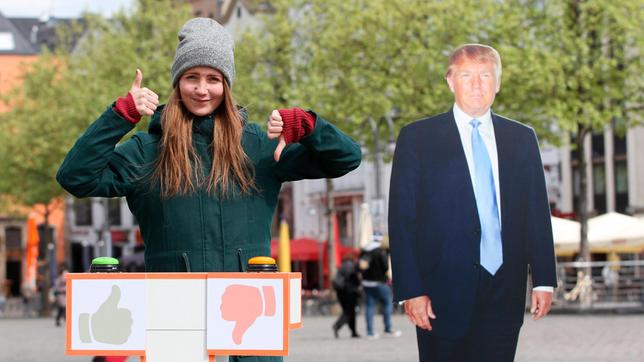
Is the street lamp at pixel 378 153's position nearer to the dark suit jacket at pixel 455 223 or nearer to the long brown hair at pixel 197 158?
the dark suit jacket at pixel 455 223

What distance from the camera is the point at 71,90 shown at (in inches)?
2137

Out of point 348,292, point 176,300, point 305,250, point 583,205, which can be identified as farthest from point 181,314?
point 305,250

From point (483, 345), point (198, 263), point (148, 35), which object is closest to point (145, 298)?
point (198, 263)

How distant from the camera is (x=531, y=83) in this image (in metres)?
37.5

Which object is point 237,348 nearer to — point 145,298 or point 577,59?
point 145,298

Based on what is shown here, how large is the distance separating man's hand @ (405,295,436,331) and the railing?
95.8 ft

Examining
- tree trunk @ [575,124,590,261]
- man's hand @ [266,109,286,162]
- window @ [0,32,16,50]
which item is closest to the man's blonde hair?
man's hand @ [266,109,286,162]

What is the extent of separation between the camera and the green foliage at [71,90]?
164 ft

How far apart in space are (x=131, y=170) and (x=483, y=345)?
1.80m

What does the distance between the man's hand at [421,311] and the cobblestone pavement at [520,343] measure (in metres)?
12.6

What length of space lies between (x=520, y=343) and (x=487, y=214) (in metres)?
17.6

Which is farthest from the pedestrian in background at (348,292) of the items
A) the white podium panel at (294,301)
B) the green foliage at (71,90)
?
the white podium panel at (294,301)

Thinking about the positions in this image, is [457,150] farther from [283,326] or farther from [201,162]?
[283,326]

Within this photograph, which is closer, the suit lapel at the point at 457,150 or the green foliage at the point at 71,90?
the suit lapel at the point at 457,150
